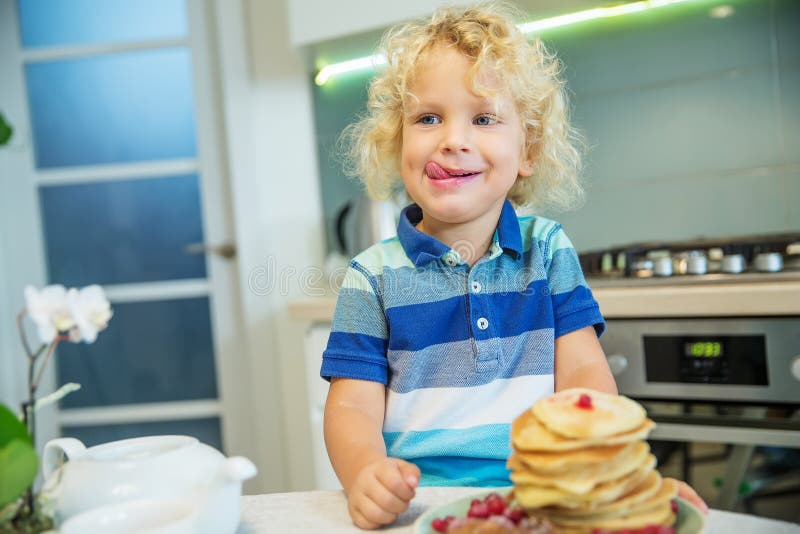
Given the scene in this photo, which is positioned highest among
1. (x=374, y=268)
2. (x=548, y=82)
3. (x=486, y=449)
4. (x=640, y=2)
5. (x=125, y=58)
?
(x=125, y=58)

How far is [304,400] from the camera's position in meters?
2.19

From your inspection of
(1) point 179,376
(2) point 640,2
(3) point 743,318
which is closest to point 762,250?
(3) point 743,318

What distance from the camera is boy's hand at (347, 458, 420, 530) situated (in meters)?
0.63

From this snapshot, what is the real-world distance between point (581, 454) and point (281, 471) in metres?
1.92

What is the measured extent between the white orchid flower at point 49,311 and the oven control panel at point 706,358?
114cm

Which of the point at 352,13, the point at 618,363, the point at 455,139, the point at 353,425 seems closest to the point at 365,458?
the point at 353,425

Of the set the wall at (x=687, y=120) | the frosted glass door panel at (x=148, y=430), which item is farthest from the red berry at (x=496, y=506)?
the frosted glass door panel at (x=148, y=430)

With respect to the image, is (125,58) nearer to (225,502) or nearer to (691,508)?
(225,502)

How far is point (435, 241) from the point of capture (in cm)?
102

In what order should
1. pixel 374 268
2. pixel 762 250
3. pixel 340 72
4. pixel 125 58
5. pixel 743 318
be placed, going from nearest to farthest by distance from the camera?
pixel 374 268 < pixel 743 318 < pixel 762 250 < pixel 340 72 < pixel 125 58

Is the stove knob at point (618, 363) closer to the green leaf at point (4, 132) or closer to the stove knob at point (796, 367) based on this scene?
the stove knob at point (796, 367)

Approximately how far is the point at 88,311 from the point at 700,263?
3.89ft

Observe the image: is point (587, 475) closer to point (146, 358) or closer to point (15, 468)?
point (15, 468)

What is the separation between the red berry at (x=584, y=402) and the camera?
52 cm
